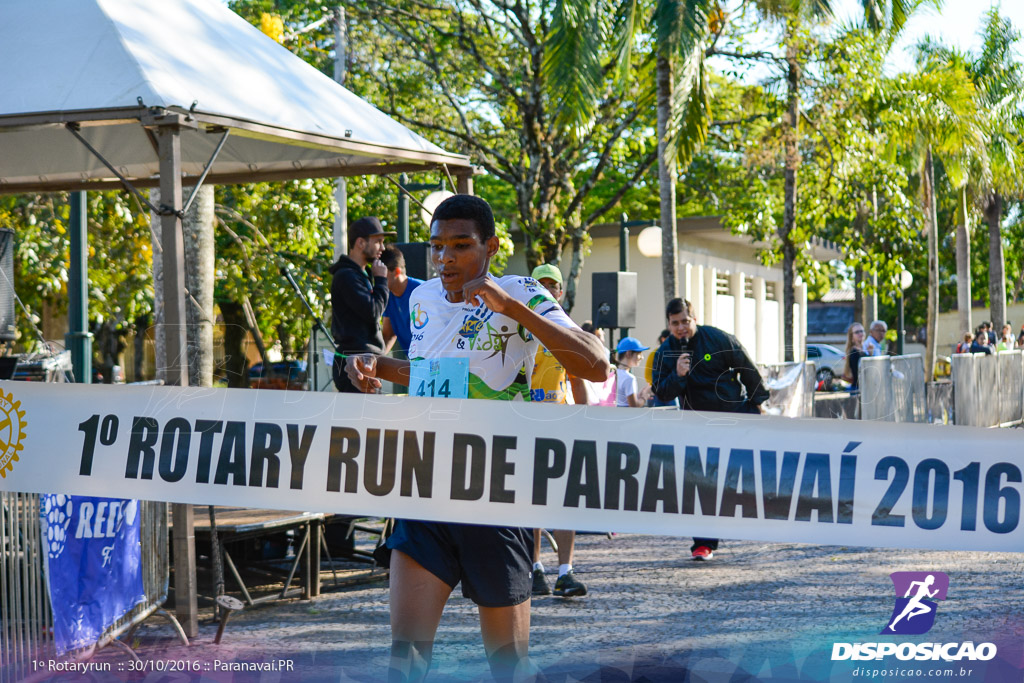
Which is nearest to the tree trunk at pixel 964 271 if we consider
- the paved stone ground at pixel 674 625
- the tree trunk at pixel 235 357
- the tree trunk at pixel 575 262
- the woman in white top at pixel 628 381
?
the tree trunk at pixel 575 262

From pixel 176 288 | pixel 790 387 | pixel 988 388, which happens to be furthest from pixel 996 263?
pixel 176 288

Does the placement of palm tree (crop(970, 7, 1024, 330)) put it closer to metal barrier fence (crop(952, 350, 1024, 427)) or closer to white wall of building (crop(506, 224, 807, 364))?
white wall of building (crop(506, 224, 807, 364))

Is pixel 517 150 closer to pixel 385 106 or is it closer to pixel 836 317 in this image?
pixel 385 106

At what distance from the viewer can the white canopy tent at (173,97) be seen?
6000 mm

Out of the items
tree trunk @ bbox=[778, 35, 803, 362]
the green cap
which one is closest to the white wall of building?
tree trunk @ bbox=[778, 35, 803, 362]

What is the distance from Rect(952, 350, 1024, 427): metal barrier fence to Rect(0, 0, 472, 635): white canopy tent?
40.8ft

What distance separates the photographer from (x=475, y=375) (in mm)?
3486

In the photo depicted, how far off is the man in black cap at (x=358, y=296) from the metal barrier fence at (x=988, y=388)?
518 inches

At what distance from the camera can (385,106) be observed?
72.9 feet

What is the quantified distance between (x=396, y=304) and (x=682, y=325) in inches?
78.3

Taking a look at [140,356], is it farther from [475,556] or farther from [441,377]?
[475,556]

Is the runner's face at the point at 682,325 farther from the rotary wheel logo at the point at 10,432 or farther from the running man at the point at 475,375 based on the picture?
the rotary wheel logo at the point at 10,432

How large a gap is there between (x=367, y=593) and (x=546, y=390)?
3969 millimetres

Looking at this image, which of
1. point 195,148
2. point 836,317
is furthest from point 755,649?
point 836,317
